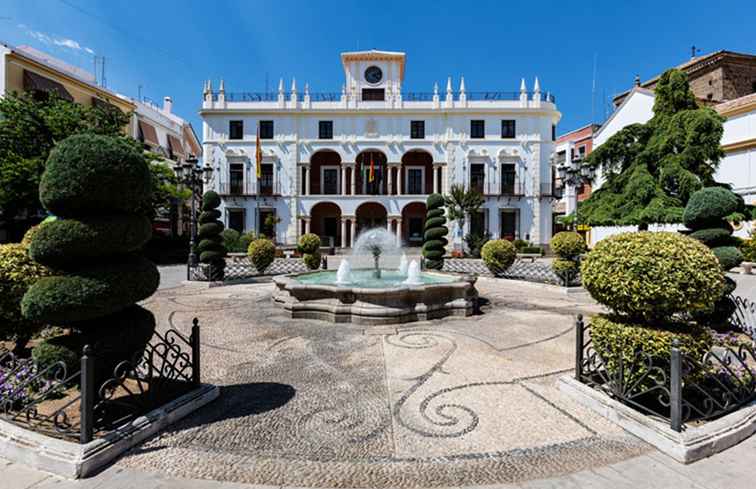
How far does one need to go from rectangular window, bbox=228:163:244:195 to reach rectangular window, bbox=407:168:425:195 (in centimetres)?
1473

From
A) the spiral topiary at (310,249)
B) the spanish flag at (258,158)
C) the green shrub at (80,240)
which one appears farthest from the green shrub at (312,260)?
the spanish flag at (258,158)

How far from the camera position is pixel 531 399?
3877 millimetres

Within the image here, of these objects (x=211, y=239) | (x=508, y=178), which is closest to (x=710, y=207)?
(x=211, y=239)

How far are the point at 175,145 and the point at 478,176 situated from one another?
1239 inches

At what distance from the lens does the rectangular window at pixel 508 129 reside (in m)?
30.5

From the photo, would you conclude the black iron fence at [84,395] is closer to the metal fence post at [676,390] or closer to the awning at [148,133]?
the metal fence post at [676,390]

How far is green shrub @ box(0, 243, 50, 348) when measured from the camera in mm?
4141

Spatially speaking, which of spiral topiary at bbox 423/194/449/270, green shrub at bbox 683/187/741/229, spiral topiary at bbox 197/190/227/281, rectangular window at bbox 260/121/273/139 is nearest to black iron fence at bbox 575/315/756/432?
green shrub at bbox 683/187/741/229

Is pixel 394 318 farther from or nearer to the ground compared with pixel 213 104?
nearer to the ground

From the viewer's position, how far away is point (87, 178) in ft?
10.6

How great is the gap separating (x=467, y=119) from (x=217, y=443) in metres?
31.6

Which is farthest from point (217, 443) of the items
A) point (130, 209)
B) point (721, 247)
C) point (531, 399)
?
point (721, 247)

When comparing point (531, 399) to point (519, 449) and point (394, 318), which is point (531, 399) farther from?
point (394, 318)

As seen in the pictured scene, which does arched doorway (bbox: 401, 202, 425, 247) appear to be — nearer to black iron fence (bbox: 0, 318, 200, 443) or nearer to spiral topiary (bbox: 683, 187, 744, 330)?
spiral topiary (bbox: 683, 187, 744, 330)
